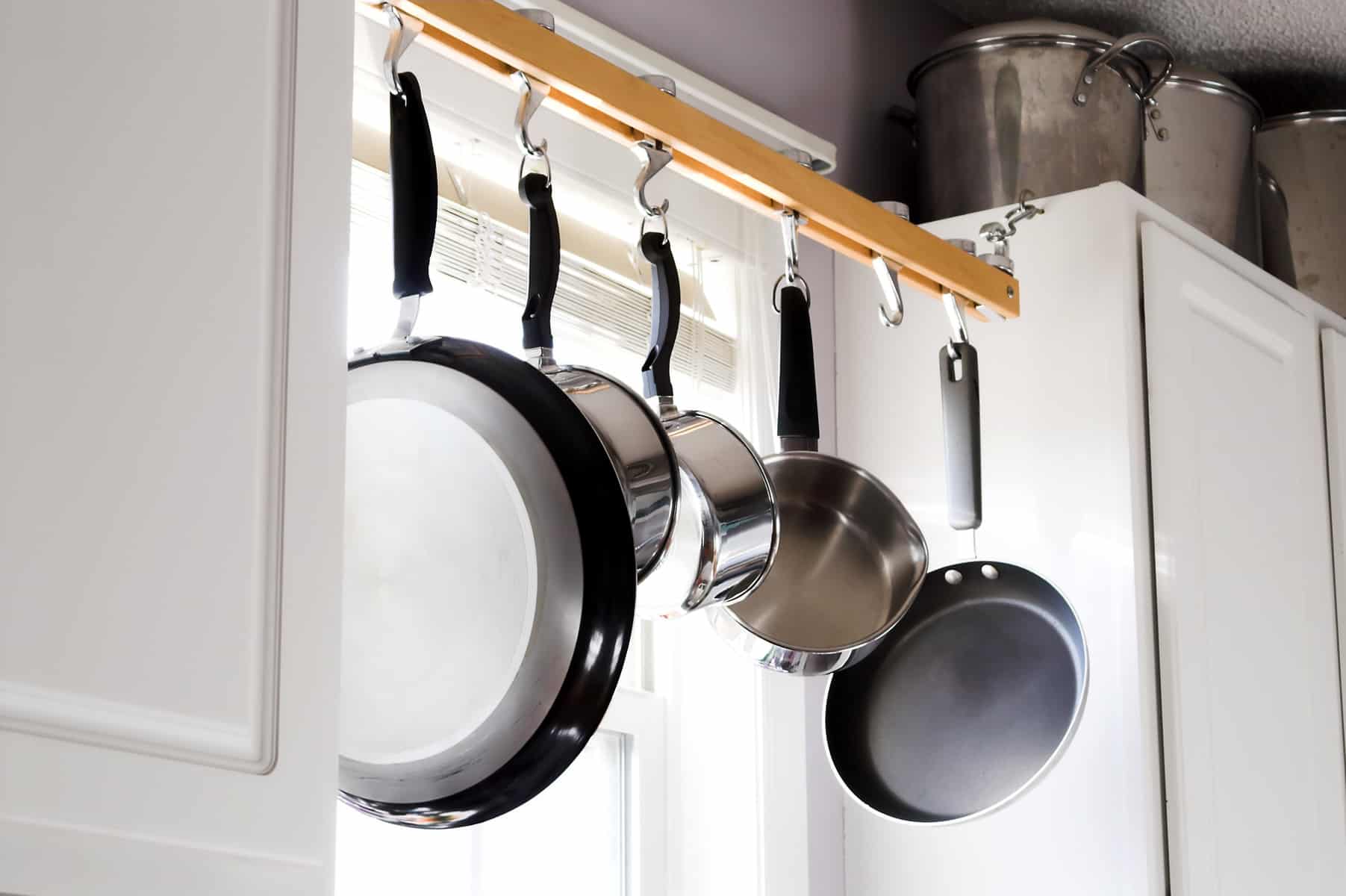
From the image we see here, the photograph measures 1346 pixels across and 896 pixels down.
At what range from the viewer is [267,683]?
714 millimetres

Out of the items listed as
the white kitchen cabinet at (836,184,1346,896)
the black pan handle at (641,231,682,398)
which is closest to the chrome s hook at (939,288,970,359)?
the white kitchen cabinet at (836,184,1346,896)

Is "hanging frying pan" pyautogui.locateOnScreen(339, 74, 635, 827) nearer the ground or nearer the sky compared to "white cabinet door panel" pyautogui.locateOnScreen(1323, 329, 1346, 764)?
nearer the ground

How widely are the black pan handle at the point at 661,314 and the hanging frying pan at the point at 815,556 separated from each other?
0.15 m

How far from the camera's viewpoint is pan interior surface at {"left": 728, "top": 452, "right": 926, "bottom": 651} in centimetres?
142

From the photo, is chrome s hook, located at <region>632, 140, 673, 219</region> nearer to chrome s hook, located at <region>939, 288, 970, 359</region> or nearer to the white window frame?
chrome s hook, located at <region>939, 288, 970, 359</region>

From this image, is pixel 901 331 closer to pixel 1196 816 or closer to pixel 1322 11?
pixel 1196 816

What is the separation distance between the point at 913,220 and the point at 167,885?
1.72 m

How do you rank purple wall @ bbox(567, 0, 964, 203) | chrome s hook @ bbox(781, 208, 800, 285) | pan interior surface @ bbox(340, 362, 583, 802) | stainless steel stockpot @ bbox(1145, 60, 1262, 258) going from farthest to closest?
stainless steel stockpot @ bbox(1145, 60, 1262, 258)
purple wall @ bbox(567, 0, 964, 203)
chrome s hook @ bbox(781, 208, 800, 285)
pan interior surface @ bbox(340, 362, 583, 802)

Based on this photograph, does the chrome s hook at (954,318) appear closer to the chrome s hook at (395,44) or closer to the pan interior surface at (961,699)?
the pan interior surface at (961,699)

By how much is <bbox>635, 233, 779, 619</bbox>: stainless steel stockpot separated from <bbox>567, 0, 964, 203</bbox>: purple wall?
60 cm

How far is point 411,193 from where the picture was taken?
1.01 m

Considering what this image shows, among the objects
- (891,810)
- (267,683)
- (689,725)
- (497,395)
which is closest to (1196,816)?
(891,810)

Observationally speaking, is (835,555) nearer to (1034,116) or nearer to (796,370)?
(796,370)

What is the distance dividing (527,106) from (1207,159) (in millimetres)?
1422
